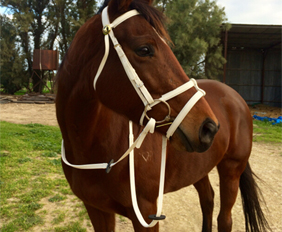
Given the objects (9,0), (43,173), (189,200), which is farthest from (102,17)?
(9,0)

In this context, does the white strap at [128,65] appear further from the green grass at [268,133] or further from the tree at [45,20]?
the tree at [45,20]

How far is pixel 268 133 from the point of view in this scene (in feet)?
25.7

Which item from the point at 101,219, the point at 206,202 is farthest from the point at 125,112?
the point at 206,202

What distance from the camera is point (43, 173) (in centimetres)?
406

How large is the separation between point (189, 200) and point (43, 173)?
2.55m

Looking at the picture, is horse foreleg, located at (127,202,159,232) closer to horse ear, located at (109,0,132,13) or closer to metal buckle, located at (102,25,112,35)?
metal buckle, located at (102,25,112,35)

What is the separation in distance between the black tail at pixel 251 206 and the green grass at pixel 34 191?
1910mm

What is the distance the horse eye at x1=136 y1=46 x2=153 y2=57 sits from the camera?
3.79 ft

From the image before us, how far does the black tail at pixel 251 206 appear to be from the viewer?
2621 mm

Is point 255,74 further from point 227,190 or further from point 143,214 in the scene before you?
point 143,214

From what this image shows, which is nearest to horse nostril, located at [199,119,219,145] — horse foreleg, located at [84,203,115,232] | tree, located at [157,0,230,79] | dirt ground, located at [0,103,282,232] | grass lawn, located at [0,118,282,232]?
horse foreleg, located at [84,203,115,232]

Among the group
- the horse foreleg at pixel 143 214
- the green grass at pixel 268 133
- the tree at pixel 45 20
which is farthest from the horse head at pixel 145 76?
the tree at pixel 45 20

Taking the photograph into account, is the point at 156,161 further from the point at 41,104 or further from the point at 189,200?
the point at 41,104

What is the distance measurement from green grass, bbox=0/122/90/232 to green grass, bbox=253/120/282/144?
19.0 feet
